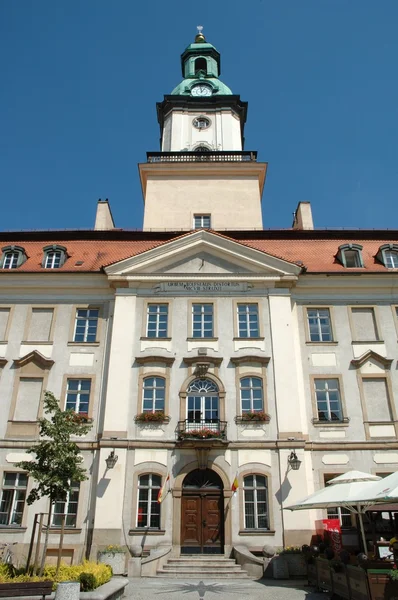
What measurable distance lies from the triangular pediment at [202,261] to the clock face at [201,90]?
1851 cm

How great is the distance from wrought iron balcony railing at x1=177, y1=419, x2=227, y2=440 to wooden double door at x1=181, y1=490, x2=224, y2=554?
7.34 feet

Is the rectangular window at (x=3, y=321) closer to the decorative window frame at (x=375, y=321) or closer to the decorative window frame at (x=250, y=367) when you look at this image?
the decorative window frame at (x=250, y=367)

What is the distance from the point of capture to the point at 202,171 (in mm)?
32219

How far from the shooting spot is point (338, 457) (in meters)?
21.1

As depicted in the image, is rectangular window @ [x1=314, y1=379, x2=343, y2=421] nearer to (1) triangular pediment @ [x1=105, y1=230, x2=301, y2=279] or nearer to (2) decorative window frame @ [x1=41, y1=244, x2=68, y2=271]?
(1) triangular pediment @ [x1=105, y1=230, x2=301, y2=279]

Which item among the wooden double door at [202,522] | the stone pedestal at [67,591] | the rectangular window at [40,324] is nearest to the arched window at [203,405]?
the wooden double door at [202,522]

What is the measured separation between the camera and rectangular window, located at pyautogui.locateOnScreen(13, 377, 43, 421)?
2180 centimetres

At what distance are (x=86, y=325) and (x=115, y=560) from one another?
10284mm

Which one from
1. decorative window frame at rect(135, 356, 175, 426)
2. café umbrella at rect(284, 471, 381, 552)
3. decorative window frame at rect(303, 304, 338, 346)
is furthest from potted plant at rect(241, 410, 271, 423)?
café umbrella at rect(284, 471, 381, 552)

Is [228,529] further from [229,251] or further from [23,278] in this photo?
[23,278]

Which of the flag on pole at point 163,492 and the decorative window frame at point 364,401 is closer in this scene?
the flag on pole at point 163,492

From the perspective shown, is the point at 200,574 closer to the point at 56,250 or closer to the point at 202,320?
the point at 202,320

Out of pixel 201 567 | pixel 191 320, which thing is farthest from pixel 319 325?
pixel 201 567

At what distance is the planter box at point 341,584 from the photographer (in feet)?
41.4
